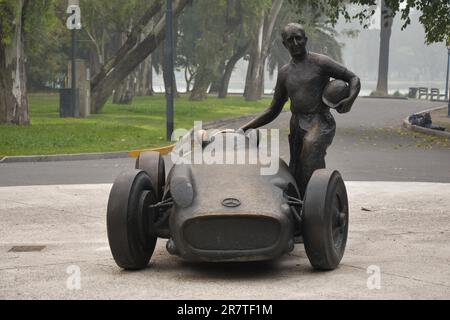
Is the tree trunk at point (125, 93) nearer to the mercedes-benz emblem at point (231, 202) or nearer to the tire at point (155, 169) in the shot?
the tire at point (155, 169)

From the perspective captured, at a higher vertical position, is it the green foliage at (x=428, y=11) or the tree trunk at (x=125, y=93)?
the green foliage at (x=428, y=11)

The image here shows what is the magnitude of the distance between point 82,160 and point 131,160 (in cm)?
105

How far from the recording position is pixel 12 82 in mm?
28688

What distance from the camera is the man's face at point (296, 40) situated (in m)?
9.27

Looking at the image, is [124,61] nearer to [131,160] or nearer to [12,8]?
[12,8]

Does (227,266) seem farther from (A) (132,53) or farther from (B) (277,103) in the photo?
(A) (132,53)

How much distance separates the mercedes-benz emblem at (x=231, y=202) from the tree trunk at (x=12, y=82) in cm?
2165

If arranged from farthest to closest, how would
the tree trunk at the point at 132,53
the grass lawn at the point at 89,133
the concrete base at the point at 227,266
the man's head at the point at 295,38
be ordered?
the tree trunk at the point at 132,53 < the grass lawn at the point at 89,133 < the man's head at the point at 295,38 < the concrete base at the point at 227,266

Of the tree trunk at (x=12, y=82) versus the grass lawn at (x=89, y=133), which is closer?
the grass lawn at (x=89, y=133)

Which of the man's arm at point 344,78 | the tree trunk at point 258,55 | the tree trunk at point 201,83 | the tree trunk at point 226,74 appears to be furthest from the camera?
the tree trunk at point 226,74

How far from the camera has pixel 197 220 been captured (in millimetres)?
7770

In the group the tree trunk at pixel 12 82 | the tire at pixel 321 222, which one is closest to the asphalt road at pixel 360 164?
the tree trunk at pixel 12 82

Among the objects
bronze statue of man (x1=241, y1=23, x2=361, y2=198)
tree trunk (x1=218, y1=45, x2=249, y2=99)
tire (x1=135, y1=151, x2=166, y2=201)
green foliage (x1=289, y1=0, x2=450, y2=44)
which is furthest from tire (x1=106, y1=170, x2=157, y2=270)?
tree trunk (x1=218, y1=45, x2=249, y2=99)
